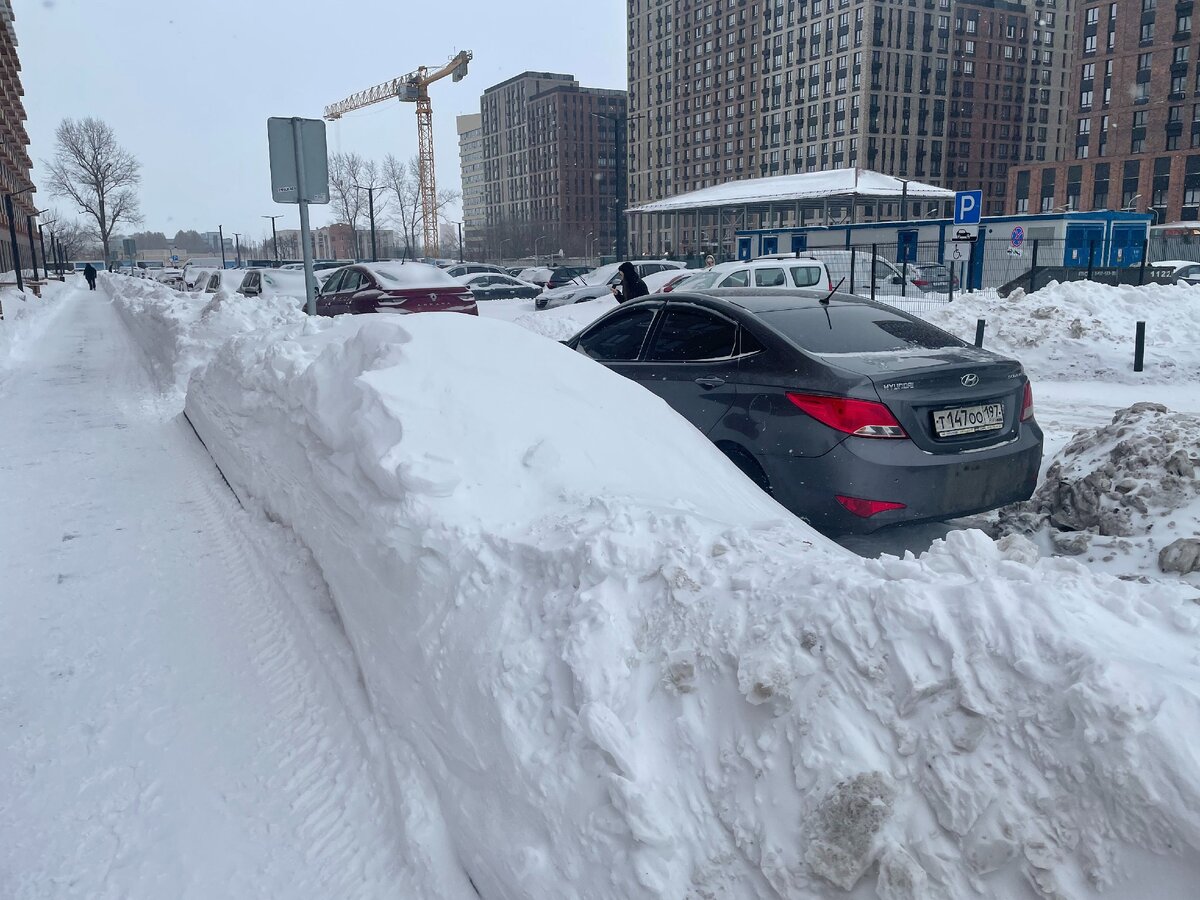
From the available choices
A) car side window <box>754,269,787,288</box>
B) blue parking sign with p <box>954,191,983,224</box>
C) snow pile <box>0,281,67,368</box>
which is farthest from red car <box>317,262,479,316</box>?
blue parking sign with p <box>954,191,983,224</box>

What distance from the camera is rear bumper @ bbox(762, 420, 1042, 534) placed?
444 centimetres

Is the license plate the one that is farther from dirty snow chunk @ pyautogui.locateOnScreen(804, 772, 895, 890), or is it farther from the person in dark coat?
the person in dark coat

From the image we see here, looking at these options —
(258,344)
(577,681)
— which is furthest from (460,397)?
(258,344)

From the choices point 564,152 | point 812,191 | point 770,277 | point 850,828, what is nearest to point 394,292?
point 770,277

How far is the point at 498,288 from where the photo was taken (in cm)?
3284

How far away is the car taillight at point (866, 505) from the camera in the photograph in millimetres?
4461

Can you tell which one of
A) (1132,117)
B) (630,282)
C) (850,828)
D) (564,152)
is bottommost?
(850,828)

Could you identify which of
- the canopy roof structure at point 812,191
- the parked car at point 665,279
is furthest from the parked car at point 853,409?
the canopy roof structure at point 812,191

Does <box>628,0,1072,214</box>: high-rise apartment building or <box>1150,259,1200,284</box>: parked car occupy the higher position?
<box>628,0,1072,214</box>: high-rise apartment building

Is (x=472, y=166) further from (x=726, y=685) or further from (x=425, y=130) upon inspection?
(x=726, y=685)

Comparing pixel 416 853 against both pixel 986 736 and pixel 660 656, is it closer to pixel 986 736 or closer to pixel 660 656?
pixel 660 656

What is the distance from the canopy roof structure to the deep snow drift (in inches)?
1401

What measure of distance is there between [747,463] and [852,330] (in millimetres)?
1074

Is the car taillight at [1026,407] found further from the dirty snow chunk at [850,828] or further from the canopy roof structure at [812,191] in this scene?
the canopy roof structure at [812,191]
